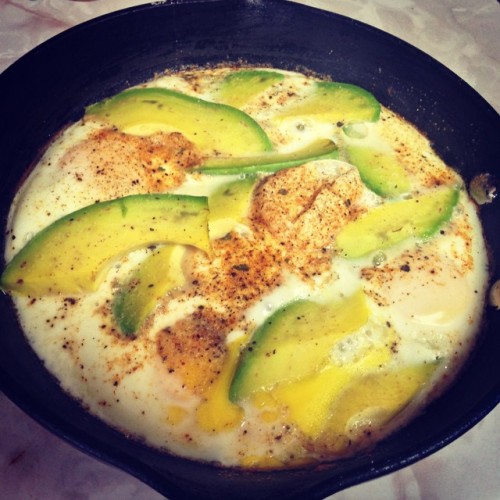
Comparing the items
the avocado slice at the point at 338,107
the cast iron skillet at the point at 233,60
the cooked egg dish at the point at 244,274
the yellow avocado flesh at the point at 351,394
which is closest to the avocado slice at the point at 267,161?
the cooked egg dish at the point at 244,274

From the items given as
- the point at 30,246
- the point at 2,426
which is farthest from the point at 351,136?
the point at 2,426

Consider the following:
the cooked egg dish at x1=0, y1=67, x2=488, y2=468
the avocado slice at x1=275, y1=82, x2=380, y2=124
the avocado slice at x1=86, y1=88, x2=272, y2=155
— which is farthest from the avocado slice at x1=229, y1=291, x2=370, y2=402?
the avocado slice at x1=275, y1=82, x2=380, y2=124

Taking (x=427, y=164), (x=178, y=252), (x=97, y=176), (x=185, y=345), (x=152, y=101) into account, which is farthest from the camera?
(x=427, y=164)

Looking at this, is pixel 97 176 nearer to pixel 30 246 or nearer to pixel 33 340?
pixel 30 246

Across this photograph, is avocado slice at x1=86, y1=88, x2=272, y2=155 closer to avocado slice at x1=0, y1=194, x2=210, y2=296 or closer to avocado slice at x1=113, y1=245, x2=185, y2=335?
avocado slice at x1=0, y1=194, x2=210, y2=296

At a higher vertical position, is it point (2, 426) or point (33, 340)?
point (33, 340)

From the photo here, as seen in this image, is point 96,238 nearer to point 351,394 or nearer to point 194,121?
point 194,121
